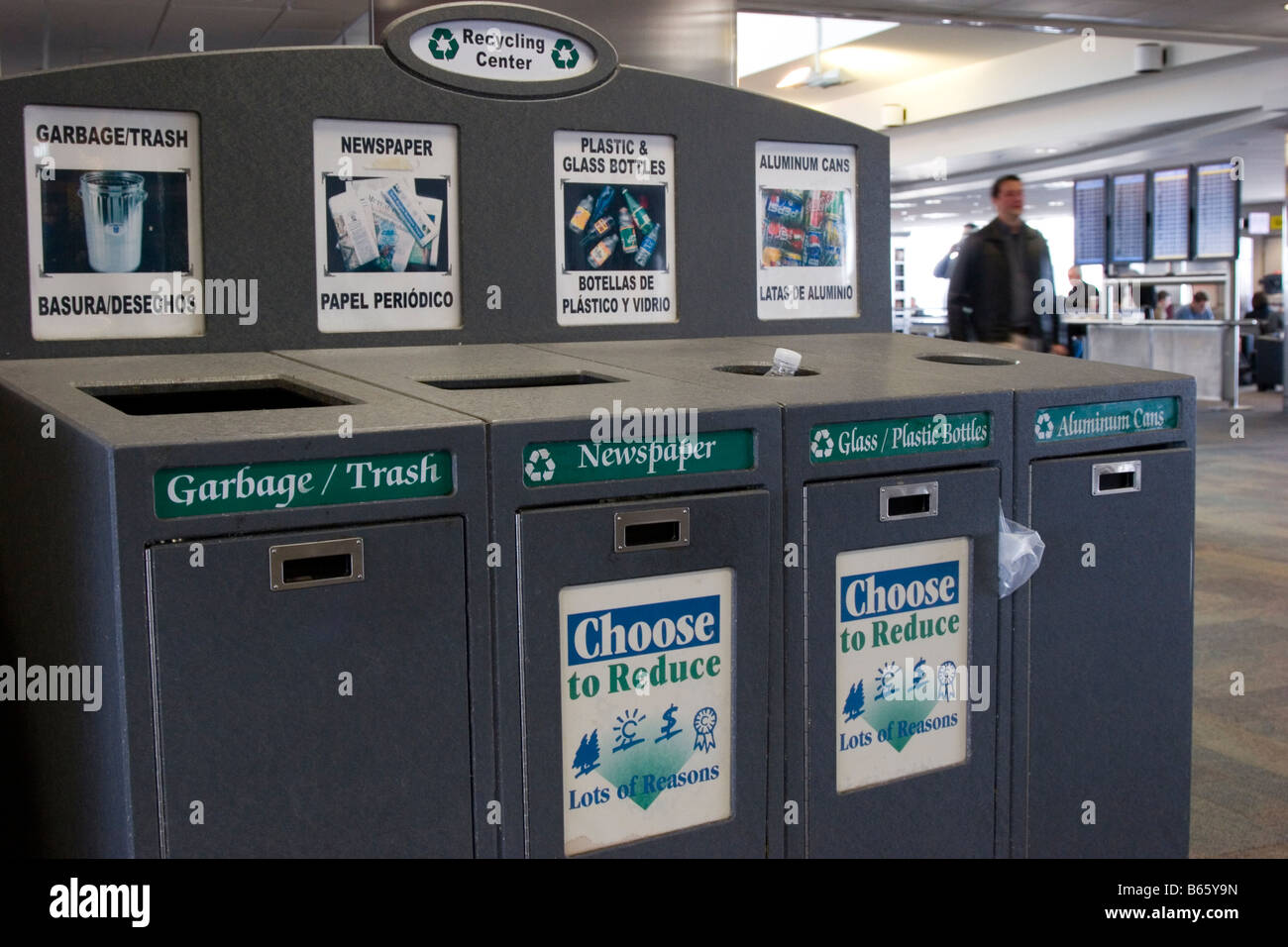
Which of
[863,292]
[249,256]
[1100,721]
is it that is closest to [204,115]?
[249,256]

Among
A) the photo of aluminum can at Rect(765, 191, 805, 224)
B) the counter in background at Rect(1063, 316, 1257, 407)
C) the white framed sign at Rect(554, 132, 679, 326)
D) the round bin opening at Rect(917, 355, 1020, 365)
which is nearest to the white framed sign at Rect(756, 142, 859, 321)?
the photo of aluminum can at Rect(765, 191, 805, 224)

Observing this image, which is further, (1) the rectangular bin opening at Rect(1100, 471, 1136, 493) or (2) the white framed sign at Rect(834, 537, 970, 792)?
(1) the rectangular bin opening at Rect(1100, 471, 1136, 493)

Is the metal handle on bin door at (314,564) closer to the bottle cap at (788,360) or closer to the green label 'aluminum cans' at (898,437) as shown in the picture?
the green label 'aluminum cans' at (898,437)

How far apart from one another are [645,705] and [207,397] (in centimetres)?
85

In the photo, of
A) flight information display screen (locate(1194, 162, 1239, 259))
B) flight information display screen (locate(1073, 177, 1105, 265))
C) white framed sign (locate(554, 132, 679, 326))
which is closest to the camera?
white framed sign (locate(554, 132, 679, 326))

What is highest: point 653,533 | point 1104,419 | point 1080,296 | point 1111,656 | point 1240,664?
point 1080,296

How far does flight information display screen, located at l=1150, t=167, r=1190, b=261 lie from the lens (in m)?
12.7

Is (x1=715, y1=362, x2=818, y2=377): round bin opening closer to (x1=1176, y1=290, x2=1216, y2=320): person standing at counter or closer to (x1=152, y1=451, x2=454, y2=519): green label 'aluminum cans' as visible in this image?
(x1=152, y1=451, x2=454, y2=519): green label 'aluminum cans'

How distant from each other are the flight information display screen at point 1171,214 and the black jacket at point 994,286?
28.6 ft

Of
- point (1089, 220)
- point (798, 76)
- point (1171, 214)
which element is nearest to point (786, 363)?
point (798, 76)

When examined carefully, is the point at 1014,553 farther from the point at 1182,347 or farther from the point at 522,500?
the point at 1182,347

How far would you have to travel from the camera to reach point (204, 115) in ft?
6.60

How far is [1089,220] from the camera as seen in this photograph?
45.7 feet

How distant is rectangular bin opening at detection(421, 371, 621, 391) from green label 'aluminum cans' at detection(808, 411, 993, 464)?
339 millimetres
